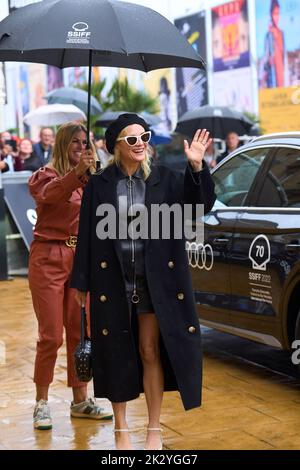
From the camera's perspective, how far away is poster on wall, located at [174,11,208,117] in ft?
155

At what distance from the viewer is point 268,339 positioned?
20.3 feet

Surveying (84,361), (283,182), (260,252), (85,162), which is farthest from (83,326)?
(283,182)

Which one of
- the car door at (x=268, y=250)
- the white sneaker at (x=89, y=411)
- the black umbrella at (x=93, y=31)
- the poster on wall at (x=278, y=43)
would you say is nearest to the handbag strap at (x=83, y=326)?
the white sneaker at (x=89, y=411)

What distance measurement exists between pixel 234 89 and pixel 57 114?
30.7 m

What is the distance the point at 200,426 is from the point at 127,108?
90.0 ft

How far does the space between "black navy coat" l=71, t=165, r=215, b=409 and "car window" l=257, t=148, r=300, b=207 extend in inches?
62.5

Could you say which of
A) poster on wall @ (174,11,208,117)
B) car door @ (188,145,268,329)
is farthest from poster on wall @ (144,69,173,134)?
car door @ (188,145,268,329)

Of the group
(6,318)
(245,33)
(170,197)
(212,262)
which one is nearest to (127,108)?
(245,33)

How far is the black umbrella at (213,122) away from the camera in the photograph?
1459 cm

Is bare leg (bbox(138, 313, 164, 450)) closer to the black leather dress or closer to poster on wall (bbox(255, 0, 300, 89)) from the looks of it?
the black leather dress

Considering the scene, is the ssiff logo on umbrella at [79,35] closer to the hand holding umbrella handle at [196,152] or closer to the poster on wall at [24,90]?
the hand holding umbrella handle at [196,152]

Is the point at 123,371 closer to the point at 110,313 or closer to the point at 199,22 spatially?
the point at 110,313

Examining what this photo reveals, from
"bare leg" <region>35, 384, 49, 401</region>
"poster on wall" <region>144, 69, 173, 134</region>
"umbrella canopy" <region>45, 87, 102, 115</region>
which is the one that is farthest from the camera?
"poster on wall" <region>144, 69, 173, 134</region>

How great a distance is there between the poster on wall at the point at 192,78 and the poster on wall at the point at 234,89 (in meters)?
0.96
